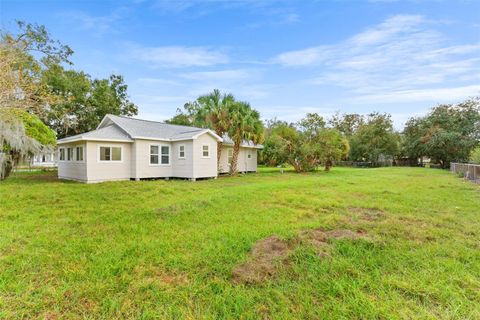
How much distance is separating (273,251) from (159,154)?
12.0 meters

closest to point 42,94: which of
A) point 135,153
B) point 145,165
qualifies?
point 135,153

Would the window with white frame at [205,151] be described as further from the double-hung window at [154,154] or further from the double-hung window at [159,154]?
the double-hung window at [154,154]

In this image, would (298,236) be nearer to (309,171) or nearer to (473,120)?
(309,171)

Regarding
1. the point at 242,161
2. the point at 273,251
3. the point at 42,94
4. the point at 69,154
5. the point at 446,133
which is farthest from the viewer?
the point at 446,133

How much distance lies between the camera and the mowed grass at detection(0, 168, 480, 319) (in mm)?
2326

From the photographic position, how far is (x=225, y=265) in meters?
3.17

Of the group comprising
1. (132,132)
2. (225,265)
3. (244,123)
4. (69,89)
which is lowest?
(225,265)

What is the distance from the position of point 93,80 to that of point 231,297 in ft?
78.7

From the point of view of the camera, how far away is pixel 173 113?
38156 mm

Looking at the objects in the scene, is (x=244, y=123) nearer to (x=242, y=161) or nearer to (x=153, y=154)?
(x=242, y=161)

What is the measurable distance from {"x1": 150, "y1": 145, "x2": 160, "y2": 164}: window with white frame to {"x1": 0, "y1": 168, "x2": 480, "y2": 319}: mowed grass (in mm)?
7884

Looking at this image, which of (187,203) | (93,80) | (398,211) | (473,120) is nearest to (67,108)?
(93,80)

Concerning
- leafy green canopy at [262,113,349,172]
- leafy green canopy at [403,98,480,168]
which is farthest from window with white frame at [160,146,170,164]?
leafy green canopy at [403,98,480,168]

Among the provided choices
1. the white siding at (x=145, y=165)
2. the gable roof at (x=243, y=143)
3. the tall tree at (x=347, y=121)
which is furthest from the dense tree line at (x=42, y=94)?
the tall tree at (x=347, y=121)
